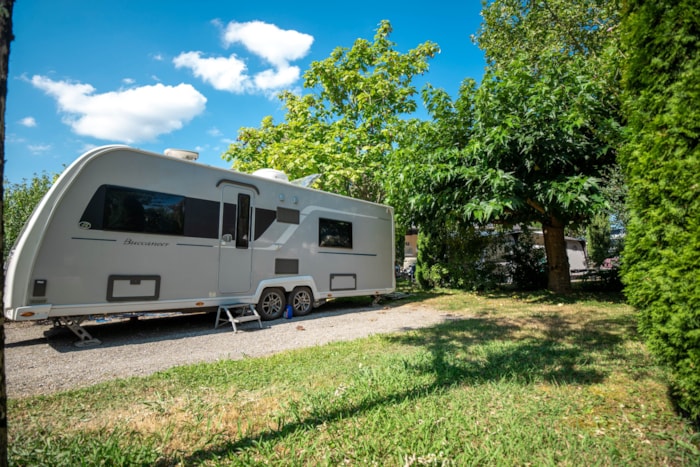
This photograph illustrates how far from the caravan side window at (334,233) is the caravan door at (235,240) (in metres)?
1.93

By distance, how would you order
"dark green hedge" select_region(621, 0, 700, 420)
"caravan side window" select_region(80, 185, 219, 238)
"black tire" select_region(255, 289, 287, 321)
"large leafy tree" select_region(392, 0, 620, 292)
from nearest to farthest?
"dark green hedge" select_region(621, 0, 700, 420) → "caravan side window" select_region(80, 185, 219, 238) → "black tire" select_region(255, 289, 287, 321) → "large leafy tree" select_region(392, 0, 620, 292)

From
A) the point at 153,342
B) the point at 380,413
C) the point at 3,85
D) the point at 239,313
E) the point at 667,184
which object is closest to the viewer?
the point at 3,85

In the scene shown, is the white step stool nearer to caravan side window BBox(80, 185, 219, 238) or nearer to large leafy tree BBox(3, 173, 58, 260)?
caravan side window BBox(80, 185, 219, 238)

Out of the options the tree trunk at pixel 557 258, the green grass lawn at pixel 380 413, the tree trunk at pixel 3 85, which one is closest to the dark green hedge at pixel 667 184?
the green grass lawn at pixel 380 413

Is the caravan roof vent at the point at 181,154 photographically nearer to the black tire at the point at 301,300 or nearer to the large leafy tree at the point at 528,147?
the black tire at the point at 301,300

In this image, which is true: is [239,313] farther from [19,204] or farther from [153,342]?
[19,204]

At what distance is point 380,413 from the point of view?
2.80m

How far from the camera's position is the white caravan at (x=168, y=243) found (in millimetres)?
5039

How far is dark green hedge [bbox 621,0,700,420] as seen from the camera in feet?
7.89

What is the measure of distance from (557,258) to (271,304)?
8.59 meters

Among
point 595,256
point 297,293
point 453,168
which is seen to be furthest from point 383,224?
point 595,256

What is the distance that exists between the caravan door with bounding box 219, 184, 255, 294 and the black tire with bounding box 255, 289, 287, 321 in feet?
1.84

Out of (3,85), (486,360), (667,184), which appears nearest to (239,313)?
(486,360)

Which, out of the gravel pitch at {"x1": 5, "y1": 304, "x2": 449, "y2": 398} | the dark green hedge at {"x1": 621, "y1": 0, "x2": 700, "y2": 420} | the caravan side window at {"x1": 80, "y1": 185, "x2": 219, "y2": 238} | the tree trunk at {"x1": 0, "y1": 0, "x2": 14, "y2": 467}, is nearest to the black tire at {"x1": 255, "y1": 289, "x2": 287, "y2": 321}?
the gravel pitch at {"x1": 5, "y1": 304, "x2": 449, "y2": 398}
